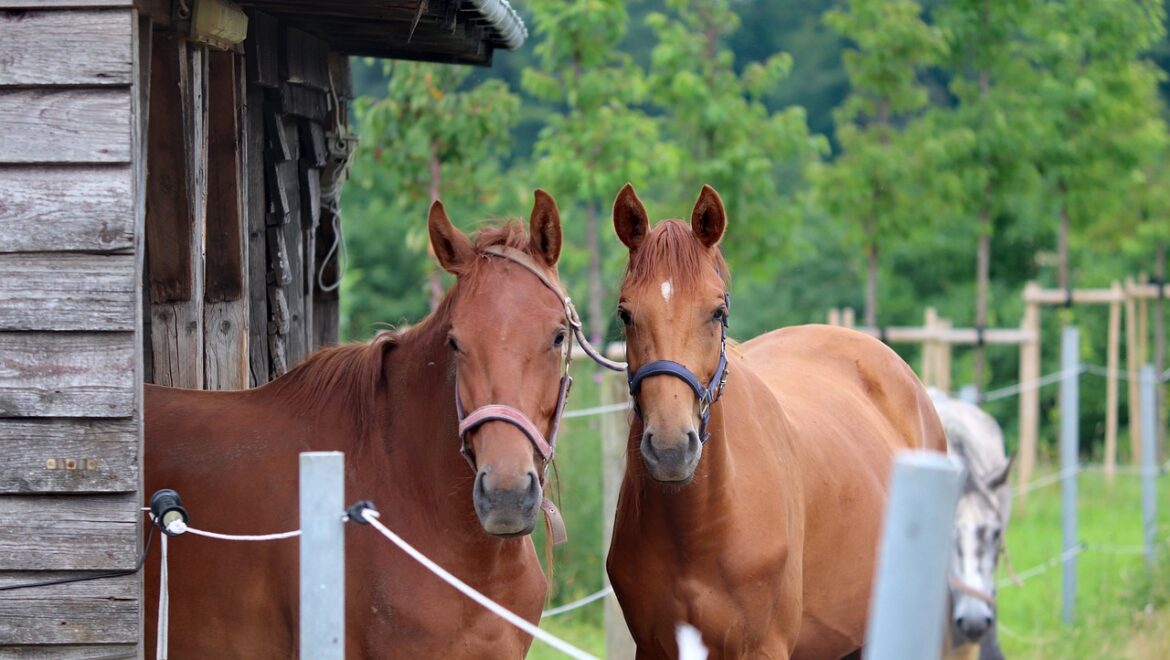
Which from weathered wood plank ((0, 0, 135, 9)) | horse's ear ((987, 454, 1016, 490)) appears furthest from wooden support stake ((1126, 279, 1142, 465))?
weathered wood plank ((0, 0, 135, 9))

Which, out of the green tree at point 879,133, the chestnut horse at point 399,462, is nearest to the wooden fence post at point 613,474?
the chestnut horse at point 399,462

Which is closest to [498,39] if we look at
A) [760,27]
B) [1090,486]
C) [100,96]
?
[100,96]

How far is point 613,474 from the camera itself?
19.4 feet

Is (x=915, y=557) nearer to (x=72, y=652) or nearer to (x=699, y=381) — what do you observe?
(x=699, y=381)

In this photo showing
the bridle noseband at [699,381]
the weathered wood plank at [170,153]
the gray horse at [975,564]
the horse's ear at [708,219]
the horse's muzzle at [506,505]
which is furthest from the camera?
the gray horse at [975,564]

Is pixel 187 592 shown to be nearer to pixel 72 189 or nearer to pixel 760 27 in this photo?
pixel 72 189

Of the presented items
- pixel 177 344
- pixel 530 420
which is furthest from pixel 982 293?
pixel 530 420

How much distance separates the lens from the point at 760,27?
118 ft

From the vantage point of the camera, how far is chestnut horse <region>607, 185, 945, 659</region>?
377cm

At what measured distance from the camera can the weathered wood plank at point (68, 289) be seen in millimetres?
3246

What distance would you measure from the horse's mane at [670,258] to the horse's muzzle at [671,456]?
1.72ft

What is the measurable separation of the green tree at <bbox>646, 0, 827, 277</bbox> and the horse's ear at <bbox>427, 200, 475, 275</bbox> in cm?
757

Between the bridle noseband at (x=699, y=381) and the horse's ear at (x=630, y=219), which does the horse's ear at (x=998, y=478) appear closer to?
the bridle noseband at (x=699, y=381)

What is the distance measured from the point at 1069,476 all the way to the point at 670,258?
5858 mm
